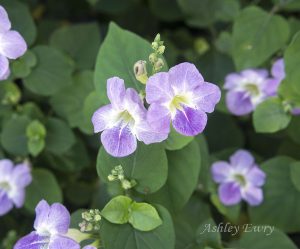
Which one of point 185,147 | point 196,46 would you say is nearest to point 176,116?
point 185,147

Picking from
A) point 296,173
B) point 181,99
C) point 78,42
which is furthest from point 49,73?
point 296,173

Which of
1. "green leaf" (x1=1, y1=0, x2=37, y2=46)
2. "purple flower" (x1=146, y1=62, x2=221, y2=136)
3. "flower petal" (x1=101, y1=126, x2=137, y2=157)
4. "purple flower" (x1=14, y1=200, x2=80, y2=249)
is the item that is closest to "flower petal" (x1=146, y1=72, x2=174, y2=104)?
"purple flower" (x1=146, y1=62, x2=221, y2=136)

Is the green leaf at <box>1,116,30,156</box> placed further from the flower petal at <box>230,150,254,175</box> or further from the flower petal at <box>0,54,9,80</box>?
the flower petal at <box>230,150,254,175</box>

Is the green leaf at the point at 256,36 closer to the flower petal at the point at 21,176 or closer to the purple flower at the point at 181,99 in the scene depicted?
the purple flower at the point at 181,99

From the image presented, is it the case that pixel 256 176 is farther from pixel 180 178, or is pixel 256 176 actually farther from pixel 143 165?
pixel 143 165

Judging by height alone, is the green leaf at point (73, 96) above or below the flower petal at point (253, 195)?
above

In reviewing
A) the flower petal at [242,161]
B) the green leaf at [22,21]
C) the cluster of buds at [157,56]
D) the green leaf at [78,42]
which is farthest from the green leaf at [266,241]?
the green leaf at [22,21]
